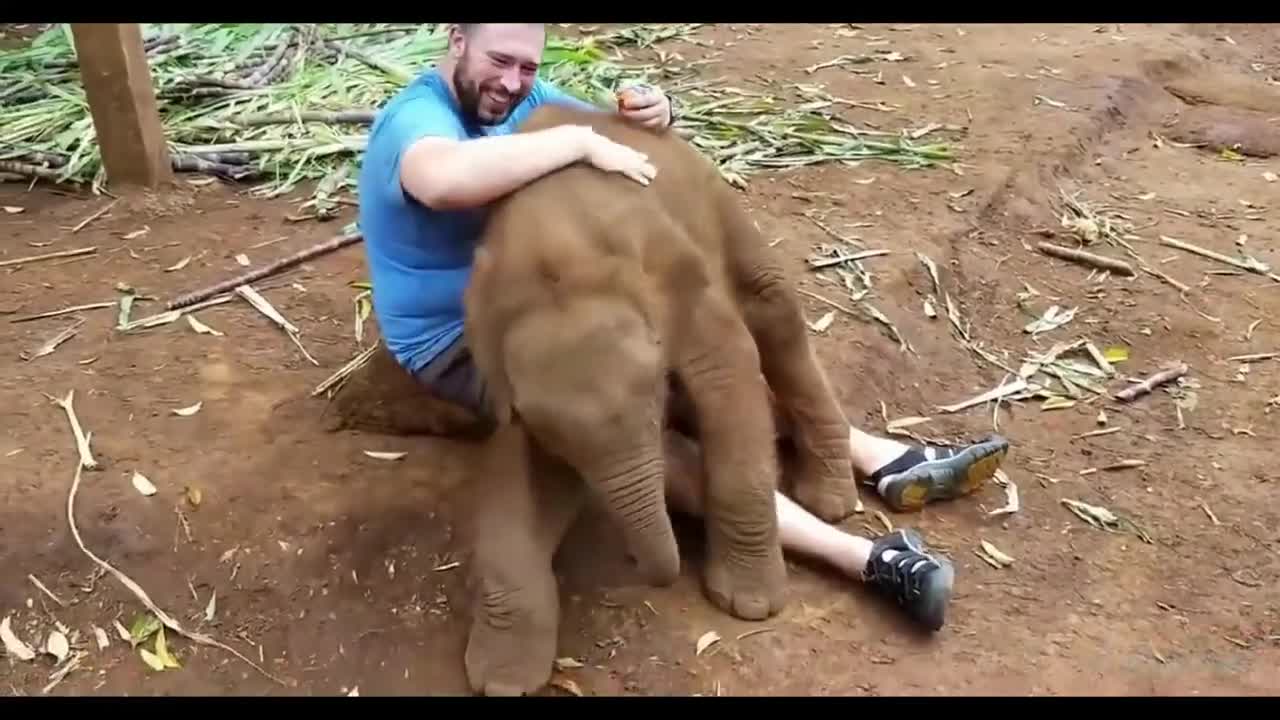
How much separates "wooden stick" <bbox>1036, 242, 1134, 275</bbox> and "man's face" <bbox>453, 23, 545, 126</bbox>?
7.46 ft

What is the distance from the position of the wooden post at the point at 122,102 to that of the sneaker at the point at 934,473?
8.54ft

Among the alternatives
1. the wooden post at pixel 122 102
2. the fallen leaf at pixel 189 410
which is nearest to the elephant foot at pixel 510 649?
the fallen leaf at pixel 189 410

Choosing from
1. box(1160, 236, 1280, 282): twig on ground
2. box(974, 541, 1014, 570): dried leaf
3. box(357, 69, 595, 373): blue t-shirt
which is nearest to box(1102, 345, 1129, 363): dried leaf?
box(1160, 236, 1280, 282): twig on ground

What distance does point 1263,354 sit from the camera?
3.65 metres

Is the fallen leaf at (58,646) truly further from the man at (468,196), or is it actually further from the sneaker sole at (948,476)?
the sneaker sole at (948,476)

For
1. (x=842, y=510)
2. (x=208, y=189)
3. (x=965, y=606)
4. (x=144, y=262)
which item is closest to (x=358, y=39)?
(x=208, y=189)

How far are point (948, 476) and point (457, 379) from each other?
3.64 feet

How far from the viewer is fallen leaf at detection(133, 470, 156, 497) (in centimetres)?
273

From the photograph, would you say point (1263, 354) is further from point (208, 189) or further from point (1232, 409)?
point (208, 189)

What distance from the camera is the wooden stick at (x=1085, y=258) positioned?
13.4 ft

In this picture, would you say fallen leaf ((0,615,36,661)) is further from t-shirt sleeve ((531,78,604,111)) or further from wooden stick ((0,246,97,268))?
wooden stick ((0,246,97,268))

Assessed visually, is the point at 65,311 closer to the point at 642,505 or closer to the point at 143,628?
the point at 143,628

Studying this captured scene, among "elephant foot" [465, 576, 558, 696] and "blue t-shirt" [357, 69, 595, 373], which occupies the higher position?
"blue t-shirt" [357, 69, 595, 373]

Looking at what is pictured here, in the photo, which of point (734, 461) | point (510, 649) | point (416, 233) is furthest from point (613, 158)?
point (510, 649)
